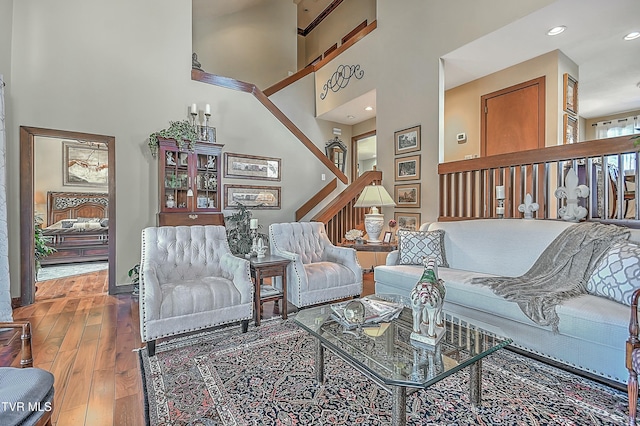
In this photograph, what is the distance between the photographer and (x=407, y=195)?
5.04 metres

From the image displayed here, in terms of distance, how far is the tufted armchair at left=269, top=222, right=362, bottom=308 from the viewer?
3.22m

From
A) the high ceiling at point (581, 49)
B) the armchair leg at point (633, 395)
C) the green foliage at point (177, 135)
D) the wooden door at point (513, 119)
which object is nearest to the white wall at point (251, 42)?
the high ceiling at point (581, 49)

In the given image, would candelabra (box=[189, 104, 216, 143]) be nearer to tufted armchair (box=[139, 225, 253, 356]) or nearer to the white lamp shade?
tufted armchair (box=[139, 225, 253, 356])

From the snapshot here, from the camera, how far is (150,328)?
2.33 metres

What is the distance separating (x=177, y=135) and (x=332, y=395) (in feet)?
12.6

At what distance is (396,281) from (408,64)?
3556 mm

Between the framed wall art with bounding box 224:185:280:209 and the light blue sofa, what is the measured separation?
2741mm

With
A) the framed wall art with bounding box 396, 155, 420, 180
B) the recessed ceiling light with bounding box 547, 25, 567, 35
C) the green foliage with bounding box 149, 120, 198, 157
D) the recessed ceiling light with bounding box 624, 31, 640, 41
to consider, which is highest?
the recessed ceiling light with bounding box 624, 31, 640, 41

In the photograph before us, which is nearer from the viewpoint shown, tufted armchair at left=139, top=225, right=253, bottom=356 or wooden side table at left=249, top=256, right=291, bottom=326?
tufted armchair at left=139, top=225, right=253, bottom=356

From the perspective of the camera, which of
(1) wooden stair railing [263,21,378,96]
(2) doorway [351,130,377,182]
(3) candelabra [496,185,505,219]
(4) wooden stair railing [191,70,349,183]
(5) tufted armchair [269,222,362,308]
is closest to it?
(5) tufted armchair [269,222,362,308]

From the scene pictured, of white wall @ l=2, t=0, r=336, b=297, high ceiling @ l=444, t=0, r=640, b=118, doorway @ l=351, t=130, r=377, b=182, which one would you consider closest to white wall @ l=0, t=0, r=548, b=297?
white wall @ l=2, t=0, r=336, b=297

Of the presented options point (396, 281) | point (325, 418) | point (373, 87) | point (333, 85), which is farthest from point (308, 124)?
point (325, 418)

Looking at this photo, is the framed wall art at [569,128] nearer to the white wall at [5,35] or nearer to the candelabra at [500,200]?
the candelabra at [500,200]

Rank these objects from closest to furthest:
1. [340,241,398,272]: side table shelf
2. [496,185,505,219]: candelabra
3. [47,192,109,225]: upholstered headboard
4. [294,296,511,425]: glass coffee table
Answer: [294,296,511,425]: glass coffee table → [496,185,505,219]: candelabra → [340,241,398,272]: side table shelf → [47,192,109,225]: upholstered headboard
